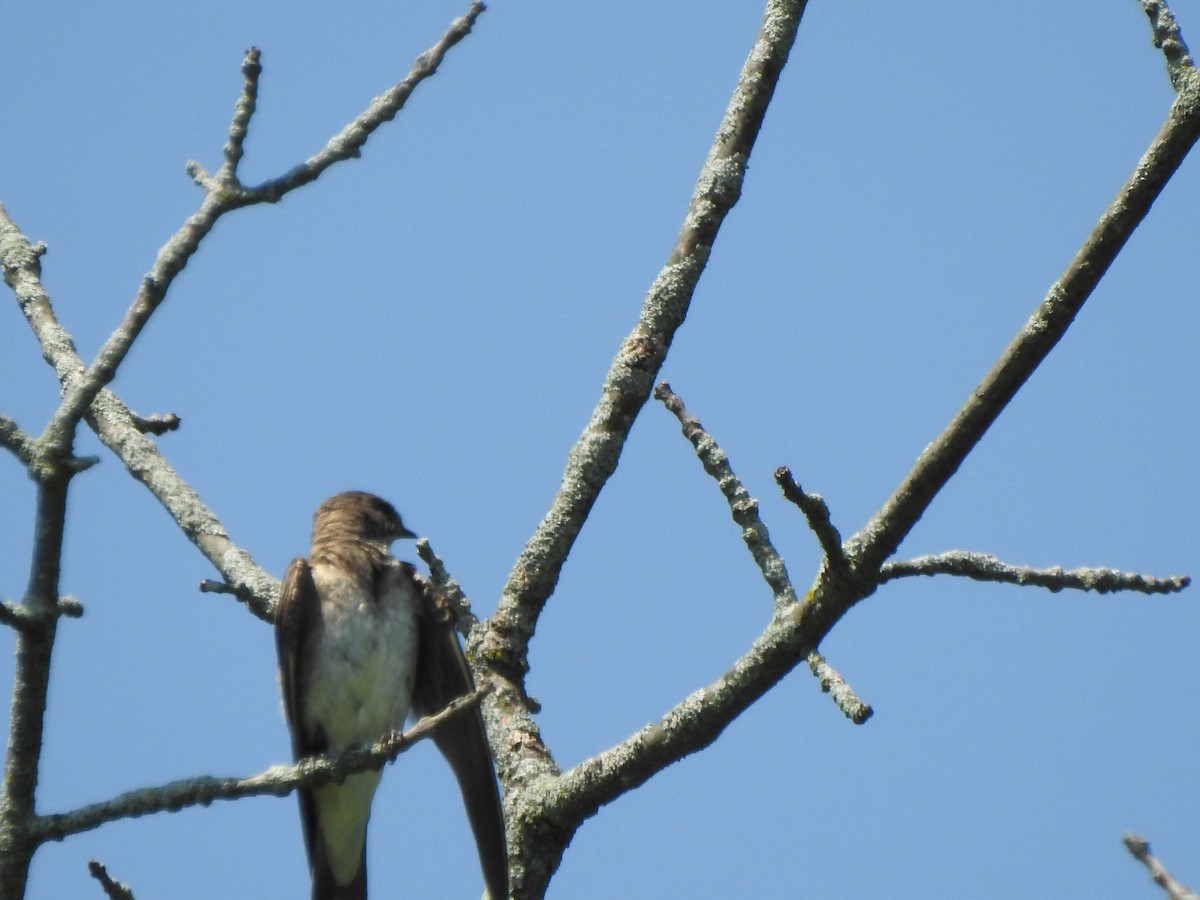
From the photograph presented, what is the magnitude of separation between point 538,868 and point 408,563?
3.43 m

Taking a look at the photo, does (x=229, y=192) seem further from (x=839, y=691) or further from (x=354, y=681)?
(x=354, y=681)

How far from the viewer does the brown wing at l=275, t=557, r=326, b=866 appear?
6555 mm

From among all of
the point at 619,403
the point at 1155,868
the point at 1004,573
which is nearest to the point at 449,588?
the point at 619,403

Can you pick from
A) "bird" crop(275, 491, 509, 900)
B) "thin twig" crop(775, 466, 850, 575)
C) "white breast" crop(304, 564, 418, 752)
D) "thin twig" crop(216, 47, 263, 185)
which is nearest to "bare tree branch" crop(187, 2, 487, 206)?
"thin twig" crop(216, 47, 263, 185)

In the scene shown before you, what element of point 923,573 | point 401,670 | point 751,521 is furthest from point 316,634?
point 923,573

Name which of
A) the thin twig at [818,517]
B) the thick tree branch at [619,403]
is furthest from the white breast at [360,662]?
the thin twig at [818,517]

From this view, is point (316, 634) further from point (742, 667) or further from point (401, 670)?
point (742, 667)

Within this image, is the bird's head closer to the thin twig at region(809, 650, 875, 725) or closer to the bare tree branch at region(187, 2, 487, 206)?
the bare tree branch at region(187, 2, 487, 206)

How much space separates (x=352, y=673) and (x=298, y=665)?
333 millimetres

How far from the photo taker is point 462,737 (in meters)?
5.66

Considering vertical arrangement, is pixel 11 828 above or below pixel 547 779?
above

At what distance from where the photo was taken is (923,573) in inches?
137

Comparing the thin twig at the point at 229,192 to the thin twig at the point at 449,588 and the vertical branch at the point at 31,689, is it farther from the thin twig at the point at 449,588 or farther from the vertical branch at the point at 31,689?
the thin twig at the point at 449,588

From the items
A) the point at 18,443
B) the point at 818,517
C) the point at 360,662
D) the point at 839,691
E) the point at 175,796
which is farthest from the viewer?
the point at 360,662
